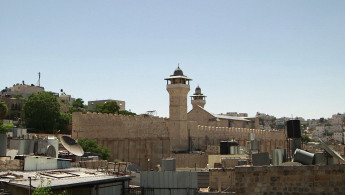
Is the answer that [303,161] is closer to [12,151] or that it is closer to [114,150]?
[12,151]

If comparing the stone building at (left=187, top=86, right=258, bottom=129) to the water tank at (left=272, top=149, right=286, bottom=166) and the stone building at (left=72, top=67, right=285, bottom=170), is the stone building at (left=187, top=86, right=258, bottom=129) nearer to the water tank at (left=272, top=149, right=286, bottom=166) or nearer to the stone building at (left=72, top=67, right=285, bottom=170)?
the stone building at (left=72, top=67, right=285, bottom=170)

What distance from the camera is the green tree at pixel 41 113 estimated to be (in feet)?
173

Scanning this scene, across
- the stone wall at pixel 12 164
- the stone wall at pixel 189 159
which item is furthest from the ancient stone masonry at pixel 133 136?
the stone wall at pixel 12 164

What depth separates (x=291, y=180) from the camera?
380 inches

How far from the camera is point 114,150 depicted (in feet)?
145

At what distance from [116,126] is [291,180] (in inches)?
1426

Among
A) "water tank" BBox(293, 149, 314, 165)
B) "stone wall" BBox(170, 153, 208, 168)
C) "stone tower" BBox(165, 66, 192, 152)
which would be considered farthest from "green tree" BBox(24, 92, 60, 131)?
"water tank" BBox(293, 149, 314, 165)

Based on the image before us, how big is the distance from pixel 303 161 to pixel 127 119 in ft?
116

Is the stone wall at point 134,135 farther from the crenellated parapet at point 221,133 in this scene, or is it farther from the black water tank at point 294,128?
the black water tank at point 294,128

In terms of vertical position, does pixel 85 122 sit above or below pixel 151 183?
above

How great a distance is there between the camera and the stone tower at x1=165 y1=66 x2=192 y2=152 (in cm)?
4578

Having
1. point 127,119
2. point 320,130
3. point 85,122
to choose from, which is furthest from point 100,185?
point 320,130

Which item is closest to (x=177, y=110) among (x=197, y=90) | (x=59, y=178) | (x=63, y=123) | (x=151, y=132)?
(x=151, y=132)

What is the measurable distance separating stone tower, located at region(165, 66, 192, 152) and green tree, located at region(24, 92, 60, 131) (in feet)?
48.4
